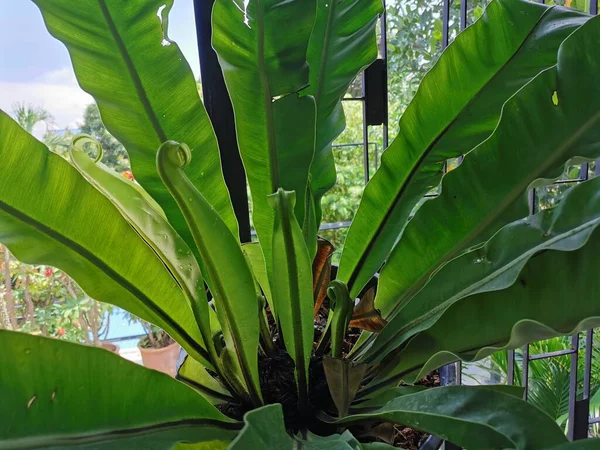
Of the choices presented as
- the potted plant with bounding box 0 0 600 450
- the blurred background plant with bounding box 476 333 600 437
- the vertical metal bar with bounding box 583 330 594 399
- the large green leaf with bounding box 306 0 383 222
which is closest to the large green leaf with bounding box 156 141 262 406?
the potted plant with bounding box 0 0 600 450

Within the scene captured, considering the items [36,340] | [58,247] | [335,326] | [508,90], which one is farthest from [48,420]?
[508,90]

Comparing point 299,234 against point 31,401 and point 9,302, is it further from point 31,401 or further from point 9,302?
point 9,302

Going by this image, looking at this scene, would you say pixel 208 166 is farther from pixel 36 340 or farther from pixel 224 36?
pixel 36 340

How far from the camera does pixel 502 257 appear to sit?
379 millimetres

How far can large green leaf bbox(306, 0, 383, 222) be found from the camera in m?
0.53

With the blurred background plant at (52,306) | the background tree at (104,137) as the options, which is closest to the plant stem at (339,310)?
the background tree at (104,137)

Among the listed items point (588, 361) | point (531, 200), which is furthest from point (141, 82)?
point (588, 361)

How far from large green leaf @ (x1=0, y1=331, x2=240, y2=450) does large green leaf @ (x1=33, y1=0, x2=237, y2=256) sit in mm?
221

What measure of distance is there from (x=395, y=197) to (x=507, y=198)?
13 cm

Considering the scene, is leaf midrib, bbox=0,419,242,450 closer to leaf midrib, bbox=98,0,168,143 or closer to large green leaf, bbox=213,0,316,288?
large green leaf, bbox=213,0,316,288

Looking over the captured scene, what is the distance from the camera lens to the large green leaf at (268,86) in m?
0.45

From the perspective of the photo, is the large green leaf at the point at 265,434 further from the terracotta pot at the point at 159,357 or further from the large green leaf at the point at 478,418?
the terracotta pot at the point at 159,357

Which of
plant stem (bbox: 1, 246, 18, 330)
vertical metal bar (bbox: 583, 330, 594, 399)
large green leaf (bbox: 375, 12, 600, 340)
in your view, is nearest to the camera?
large green leaf (bbox: 375, 12, 600, 340)

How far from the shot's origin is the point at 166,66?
45cm
